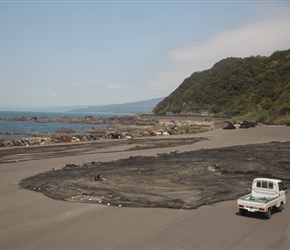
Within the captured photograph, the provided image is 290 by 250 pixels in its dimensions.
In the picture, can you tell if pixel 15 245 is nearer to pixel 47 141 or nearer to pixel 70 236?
pixel 70 236

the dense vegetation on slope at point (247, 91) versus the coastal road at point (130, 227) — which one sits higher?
the dense vegetation on slope at point (247, 91)

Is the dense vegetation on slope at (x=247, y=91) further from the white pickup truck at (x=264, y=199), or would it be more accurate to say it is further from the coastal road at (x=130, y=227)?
the coastal road at (x=130, y=227)

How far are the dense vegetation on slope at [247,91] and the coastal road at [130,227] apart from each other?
6364cm

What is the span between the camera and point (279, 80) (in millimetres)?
97875

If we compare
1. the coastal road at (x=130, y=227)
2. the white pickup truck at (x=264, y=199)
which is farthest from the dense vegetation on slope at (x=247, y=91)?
the coastal road at (x=130, y=227)

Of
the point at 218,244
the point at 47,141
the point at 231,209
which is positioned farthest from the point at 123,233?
the point at 47,141

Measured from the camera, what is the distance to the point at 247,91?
10838 cm

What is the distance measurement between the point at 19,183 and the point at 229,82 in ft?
357

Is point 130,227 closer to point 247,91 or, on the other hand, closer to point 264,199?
point 264,199

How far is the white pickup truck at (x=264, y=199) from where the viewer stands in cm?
1217

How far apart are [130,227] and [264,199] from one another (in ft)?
17.2

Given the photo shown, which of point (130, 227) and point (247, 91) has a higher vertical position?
point (247, 91)

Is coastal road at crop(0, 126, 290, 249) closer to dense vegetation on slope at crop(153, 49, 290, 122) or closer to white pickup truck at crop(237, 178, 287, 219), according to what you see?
white pickup truck at crop(237, 178, 287, 219)

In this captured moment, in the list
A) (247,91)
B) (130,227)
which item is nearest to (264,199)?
(130,227)
